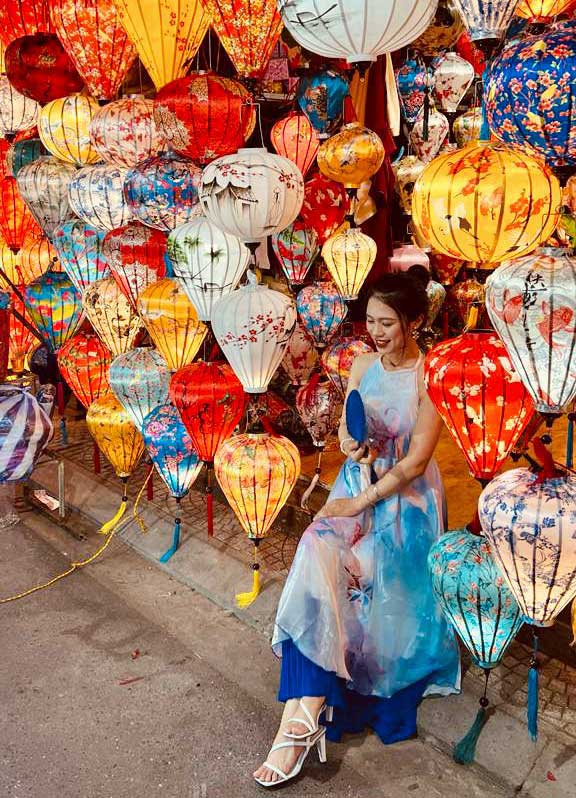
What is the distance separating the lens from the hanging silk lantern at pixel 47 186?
3.51 meters

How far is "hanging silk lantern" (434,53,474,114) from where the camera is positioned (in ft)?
11.9

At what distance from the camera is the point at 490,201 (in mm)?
1715

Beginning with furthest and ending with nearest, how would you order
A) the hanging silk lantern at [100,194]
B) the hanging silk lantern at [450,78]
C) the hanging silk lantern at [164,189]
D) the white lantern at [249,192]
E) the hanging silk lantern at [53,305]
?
the hanging silk lantern at [53,305]
the hanging silk lantern at [450,78]
the hanging silk lantern at [100,194]
the hanging silk lantern at [164,189]
the white lantern at [249,192]

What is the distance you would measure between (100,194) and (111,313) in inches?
21.2

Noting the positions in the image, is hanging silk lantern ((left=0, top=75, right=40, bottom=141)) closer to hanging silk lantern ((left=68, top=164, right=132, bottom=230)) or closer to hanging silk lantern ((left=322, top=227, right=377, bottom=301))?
hanging silk lantern ((left=68, top=164, right=132, bottom=230))

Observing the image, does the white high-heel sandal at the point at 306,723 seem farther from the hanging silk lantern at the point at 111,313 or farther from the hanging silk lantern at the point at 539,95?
the hanging silk lantern at the point at 111,313

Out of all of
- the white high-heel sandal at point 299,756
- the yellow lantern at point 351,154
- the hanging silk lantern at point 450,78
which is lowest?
the white high-heel sandal at point 299,756

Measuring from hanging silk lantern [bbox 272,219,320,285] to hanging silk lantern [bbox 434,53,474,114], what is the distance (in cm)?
102

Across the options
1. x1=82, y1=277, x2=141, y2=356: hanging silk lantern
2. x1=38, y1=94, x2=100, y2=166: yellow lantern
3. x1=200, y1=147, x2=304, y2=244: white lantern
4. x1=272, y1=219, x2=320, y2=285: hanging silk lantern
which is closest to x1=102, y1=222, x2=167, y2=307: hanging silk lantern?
x1=82, y1=277, x2=141, y2=356: hanging silk lantern

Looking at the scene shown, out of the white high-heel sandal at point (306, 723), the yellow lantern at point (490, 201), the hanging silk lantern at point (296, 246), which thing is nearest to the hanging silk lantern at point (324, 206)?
the hanging silk lantern at point (296, 246)

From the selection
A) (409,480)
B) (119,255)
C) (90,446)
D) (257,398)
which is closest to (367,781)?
(409,480)

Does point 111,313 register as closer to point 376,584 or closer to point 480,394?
point 376,584

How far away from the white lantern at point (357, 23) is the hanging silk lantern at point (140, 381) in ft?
5.42

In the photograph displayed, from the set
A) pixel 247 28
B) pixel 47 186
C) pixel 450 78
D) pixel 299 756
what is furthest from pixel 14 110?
pixel 299 756
